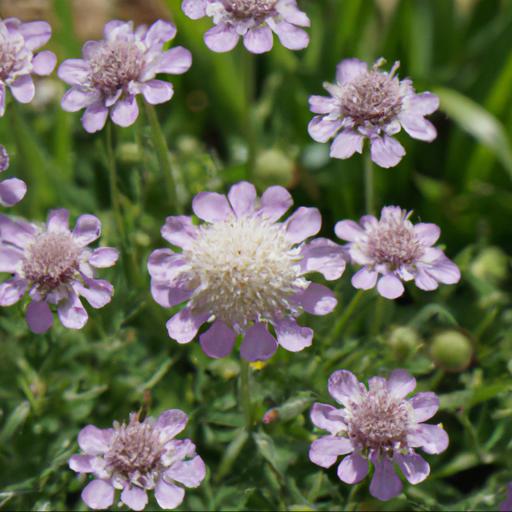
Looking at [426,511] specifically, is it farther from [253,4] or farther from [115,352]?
A: [253,4]

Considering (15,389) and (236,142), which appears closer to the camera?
(15,389)

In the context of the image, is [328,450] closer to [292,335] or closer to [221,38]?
[292,335]

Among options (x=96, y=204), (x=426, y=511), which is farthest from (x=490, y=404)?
(x=96, y=204)

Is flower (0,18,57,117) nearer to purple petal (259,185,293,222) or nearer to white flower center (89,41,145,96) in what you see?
white flower center (89,41,145,96)

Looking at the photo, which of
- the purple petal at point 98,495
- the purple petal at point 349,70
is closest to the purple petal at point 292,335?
the purple petal at point 98,495

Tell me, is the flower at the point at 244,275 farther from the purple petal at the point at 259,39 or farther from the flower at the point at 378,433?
the purple petal at the point at 259,39

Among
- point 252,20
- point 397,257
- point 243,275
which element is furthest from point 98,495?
point 252,20
